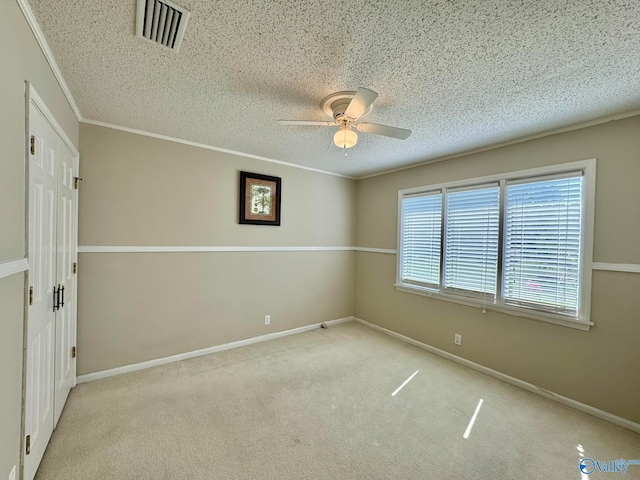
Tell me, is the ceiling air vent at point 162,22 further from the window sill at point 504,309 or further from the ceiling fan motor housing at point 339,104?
the window sill at point 504,309

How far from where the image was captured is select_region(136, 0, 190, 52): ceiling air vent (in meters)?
1.26

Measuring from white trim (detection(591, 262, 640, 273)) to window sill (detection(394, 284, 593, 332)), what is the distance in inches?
19.0

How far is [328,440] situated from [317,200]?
3.10 m

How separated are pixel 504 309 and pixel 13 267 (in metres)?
3.76

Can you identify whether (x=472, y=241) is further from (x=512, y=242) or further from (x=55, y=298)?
(x=55, y=298)

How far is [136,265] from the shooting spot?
2.83m

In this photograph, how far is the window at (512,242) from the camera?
2.42m

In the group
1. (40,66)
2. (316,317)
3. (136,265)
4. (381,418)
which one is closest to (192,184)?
(136,265)

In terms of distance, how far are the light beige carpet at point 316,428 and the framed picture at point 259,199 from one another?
5.88ft

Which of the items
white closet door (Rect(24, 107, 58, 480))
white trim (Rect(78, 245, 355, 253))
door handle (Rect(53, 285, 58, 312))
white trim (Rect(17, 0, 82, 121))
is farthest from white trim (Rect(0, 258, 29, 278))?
white trim (Rect(78, 245, 355, 253))

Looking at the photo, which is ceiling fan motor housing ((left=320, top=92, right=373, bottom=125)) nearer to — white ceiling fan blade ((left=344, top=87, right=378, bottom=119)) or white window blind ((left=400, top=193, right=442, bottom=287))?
white ceiling fan blade ((left=344, top=87, right=378, bottom=119))

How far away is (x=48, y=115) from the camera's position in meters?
1.64

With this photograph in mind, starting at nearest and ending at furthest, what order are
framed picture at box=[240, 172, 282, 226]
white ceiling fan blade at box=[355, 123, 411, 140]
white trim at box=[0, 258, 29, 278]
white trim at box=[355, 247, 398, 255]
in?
1. white trim at box=[0, 258, 29, 278]
2. white ceiling fan blade at box=[355, 123, 411, 140]
3. framed picture at box=[240, 172, 282, 226]
4. white trim at box=[355, 247, 398, 255]

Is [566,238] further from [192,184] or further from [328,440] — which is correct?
[192,184]
